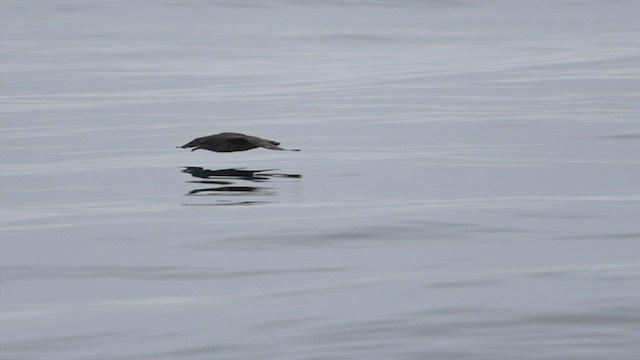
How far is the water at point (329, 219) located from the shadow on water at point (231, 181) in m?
0.06

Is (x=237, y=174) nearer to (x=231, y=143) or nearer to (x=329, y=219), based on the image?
(x=231, y=143)

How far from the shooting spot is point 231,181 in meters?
15.3

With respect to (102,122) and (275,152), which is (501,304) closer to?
(275,152)

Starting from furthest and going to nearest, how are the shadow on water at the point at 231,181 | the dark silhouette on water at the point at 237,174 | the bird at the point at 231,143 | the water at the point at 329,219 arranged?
the bird at the point at 231,143, the dark silhouette on water at the point at 237,174, the shadow on water at the point at 231,181, the water at the point at 329,219

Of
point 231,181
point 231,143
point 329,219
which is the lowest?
point 329,219

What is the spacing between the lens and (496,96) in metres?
25.9

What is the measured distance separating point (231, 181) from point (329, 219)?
2289 mm

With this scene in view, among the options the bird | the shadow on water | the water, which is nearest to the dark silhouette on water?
the shadow on water

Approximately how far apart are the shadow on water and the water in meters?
0.06

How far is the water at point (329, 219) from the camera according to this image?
939cm

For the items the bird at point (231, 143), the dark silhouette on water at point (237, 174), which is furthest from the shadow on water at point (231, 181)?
the bird at point (231, 143)

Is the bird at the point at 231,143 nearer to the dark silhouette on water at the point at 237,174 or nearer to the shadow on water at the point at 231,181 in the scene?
the shadow on water at the point at 231,181

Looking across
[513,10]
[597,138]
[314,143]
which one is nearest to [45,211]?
[314,143]

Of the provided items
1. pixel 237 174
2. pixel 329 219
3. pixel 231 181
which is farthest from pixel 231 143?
pixel 329 219
